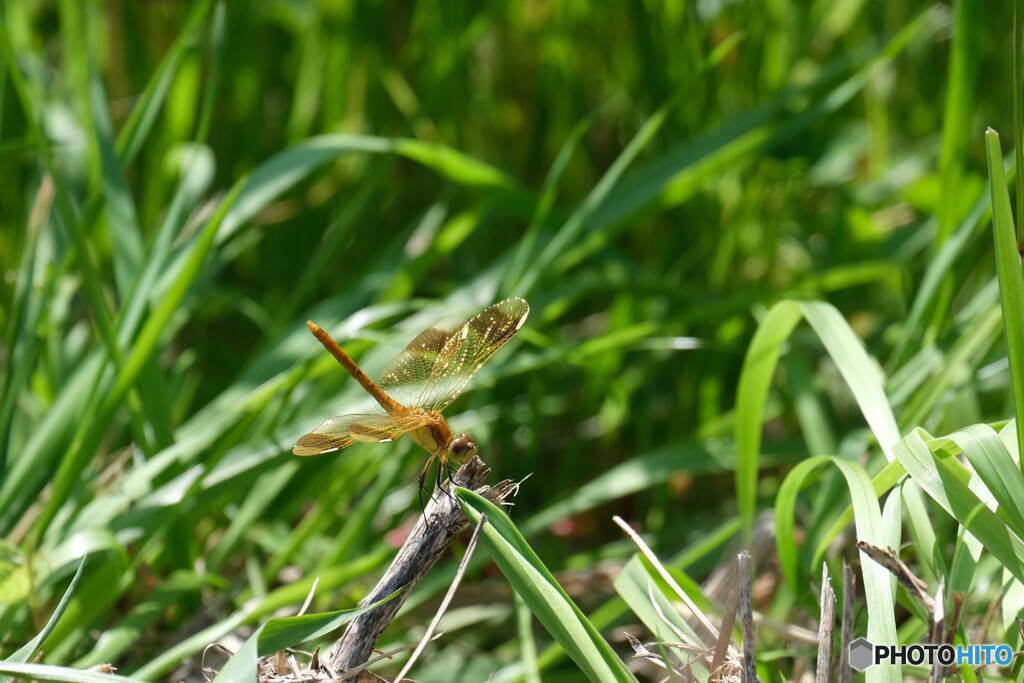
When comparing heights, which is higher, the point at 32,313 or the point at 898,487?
the point at 32,313

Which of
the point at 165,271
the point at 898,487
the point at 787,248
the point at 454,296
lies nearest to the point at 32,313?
the point at 165,271

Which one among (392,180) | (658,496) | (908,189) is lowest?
(658,496)

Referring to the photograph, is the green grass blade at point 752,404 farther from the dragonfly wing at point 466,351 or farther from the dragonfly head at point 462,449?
the dragonfly head at point 462,449

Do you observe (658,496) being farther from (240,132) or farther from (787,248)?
(240,132)

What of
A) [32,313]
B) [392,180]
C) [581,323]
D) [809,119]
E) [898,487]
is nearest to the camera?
[898,487]

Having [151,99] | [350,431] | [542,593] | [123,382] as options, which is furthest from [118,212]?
[542,593]

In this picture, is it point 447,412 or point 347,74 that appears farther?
point 347,74

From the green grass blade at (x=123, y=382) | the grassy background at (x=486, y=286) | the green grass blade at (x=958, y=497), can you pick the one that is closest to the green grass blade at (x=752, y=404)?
the grassy background at (x=486, y=286)
